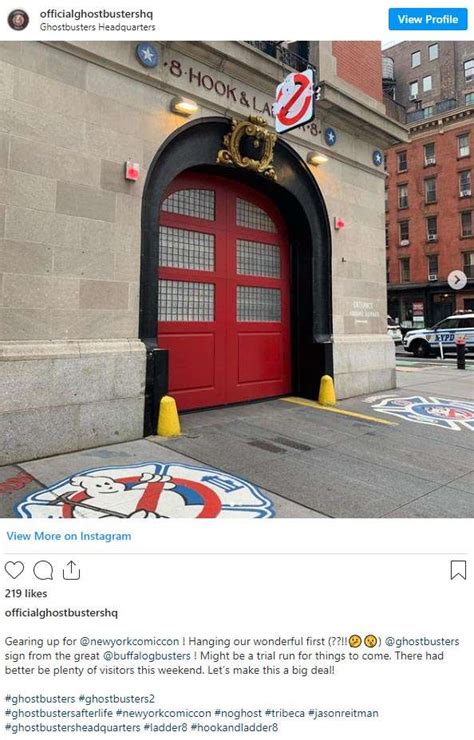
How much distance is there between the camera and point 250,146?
6812 millimetres

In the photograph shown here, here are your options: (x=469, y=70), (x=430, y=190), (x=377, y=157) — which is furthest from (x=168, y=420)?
(x=469, y=70)

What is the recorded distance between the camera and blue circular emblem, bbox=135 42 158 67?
5.39 m

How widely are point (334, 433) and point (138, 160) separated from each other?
433 centimetres

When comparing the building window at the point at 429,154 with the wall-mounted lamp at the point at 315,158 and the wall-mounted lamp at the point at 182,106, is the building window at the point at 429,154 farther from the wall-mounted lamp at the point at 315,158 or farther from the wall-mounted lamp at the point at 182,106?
the wall-mounted lamp at the point at 182,106

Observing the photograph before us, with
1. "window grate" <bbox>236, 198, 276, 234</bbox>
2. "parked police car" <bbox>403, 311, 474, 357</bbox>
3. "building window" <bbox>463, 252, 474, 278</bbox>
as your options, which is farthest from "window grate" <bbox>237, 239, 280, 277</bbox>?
"building window" <bbox>463, 252, 474, 278</bbox>

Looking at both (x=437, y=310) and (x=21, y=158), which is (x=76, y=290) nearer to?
(x=21, y=158)

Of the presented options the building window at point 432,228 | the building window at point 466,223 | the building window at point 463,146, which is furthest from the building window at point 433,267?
the building window at point 463,146

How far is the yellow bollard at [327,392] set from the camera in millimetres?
7461

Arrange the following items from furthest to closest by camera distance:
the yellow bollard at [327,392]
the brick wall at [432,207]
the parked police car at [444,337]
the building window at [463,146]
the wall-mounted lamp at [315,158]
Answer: the brick wall at [432,207]
the building window at [463,146]
the parked police car at [444,337]
the wall-mounted lamp at [315,158]
the yellow bollard at [327,392]

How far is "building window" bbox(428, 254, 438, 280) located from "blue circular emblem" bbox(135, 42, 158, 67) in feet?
117

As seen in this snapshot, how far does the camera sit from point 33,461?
4.48m

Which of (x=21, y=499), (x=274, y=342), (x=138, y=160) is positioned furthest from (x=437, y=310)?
(x=21, y=499)

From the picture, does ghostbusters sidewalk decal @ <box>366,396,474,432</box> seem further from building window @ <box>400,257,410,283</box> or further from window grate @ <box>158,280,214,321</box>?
building window @ <box>400,257,410,283</box>
